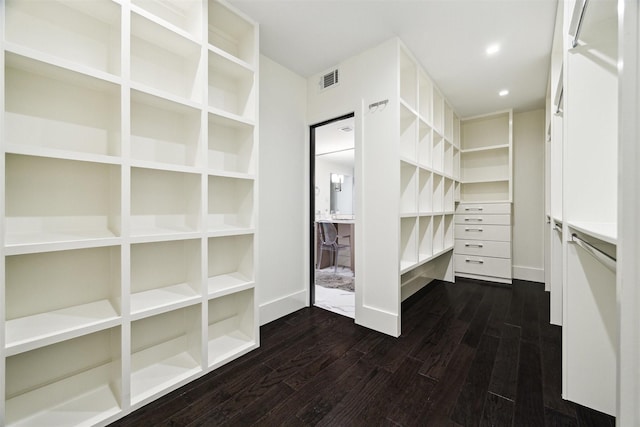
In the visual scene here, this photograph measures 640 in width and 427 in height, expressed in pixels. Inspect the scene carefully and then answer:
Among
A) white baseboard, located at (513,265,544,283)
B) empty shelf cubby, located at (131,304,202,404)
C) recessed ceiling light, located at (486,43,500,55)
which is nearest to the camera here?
empty shelf cubby, located at (131,304,202,404)

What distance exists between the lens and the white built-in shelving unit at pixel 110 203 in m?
1.24

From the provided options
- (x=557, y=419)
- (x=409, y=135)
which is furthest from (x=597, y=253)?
(x=409, y=135)

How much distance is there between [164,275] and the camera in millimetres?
1764

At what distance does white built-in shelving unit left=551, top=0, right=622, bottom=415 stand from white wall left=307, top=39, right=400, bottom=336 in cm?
106

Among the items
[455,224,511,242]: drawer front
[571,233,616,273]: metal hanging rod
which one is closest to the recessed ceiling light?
[571,233,616,273]: metal hanging rod

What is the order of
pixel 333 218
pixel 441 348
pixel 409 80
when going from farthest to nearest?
pixel 333 218, pixel 409 80, pixel 441 348

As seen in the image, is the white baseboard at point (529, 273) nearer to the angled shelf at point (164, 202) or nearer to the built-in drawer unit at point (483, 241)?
the built-in drawer unit at point (483, 241)

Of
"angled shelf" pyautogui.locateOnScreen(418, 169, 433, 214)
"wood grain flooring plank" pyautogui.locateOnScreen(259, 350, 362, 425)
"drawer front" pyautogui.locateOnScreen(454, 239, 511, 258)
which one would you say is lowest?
"wood grain flooring plank" pyautogui.locateOnScreen(259, 350, 362, 425)

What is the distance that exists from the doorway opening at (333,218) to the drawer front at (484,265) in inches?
65.1

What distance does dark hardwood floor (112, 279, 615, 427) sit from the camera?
135cm

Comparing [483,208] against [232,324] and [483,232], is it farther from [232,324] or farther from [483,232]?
[232,324]

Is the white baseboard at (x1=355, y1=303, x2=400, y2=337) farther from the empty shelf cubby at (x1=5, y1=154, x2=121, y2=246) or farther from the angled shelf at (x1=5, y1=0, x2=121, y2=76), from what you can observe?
the angled shelf at (x1=5, y1=0, x2=121, y2=76)

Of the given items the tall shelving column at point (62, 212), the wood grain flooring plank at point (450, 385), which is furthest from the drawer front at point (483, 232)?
the tall shelving column at point (62, 212)

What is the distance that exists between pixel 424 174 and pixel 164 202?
8.78 ft
